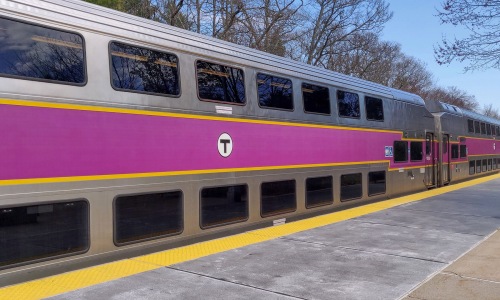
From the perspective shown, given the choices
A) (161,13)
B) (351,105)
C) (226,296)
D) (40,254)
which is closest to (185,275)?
(226,296)

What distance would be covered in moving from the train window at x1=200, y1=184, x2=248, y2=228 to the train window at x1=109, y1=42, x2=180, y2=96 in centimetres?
167

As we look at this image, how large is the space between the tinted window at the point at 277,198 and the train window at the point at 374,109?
382 cm

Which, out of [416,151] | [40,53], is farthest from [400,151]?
→ [40,53]

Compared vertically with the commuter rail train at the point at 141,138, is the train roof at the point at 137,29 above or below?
above

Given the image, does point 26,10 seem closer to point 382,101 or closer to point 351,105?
point 351,105

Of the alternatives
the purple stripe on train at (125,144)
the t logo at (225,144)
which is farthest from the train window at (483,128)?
the t logo at (225,144)

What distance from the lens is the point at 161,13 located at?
69.4 feet

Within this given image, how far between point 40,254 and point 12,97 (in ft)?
5.47

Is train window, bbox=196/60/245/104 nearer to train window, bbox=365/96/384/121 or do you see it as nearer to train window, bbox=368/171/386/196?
train window, bbox=365/96/384/121

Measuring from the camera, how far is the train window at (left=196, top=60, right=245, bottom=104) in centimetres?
664

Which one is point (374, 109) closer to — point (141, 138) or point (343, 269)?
point (343, 269)

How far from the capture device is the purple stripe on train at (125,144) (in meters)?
4.46

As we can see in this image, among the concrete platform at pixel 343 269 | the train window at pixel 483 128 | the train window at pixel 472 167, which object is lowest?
the concrete platform at pixel 343 269

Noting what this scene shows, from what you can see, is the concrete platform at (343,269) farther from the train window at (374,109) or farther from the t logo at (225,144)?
the train window at (374,109)
